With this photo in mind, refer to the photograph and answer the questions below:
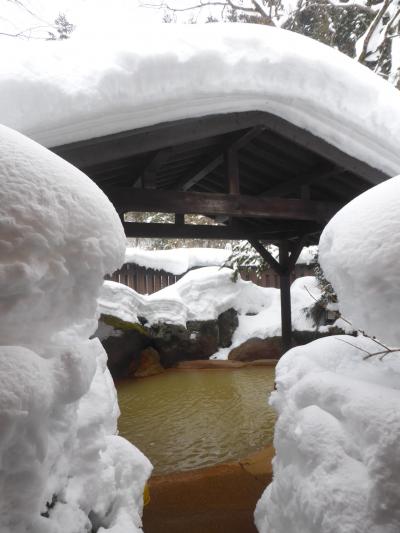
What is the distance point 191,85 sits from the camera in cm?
253

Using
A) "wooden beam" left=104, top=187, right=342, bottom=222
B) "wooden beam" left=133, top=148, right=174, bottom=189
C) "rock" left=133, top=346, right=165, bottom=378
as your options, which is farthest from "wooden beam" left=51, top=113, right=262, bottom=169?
"rock" left=133, top=346, right=165, bottom=378

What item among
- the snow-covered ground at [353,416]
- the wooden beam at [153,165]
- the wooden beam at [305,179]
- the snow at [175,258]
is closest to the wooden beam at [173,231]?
the wooden beam at [305,179]

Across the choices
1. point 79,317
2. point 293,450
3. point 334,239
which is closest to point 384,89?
point 334,239

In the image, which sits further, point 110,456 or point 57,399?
point 110,456

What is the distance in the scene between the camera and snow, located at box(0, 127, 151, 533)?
2.78 ft

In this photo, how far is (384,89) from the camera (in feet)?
10.1

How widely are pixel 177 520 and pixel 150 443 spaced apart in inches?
52.9

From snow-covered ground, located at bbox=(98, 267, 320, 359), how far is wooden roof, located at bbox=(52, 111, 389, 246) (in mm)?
3013

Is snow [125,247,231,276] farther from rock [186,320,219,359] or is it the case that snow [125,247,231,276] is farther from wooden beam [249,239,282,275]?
wooden beam [249,239,282,275]

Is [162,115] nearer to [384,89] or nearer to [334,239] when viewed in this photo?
[334,239]

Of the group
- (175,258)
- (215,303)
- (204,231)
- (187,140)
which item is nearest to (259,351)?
(215,303)

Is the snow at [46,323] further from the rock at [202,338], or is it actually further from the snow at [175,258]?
the snow at [175,258]

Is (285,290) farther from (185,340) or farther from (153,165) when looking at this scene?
(153,165)

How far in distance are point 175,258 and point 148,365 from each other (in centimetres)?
485
